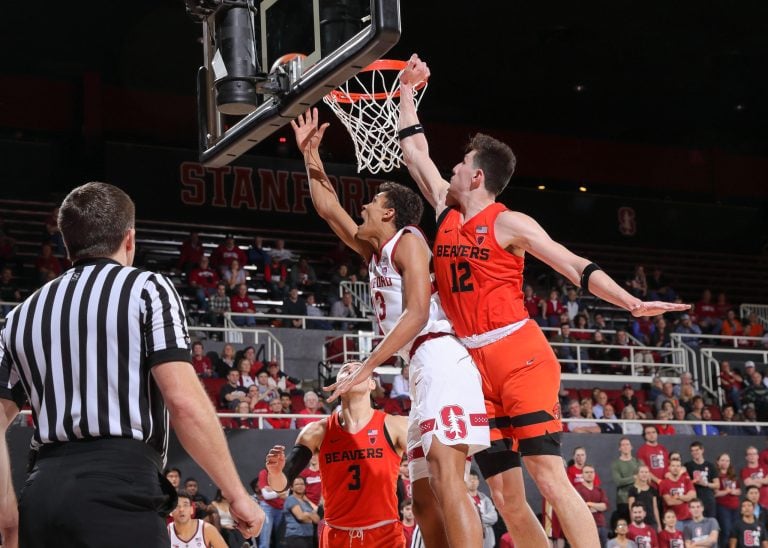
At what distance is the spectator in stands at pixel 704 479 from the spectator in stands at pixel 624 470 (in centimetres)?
89

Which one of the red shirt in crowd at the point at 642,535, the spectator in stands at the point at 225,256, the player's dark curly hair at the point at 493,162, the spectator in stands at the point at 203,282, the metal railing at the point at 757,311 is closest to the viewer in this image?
the player's dark curly hair at the point at 493,162

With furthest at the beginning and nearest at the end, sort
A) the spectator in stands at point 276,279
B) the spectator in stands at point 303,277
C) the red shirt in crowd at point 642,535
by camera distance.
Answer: the spectator in stands at point 303,277 < the spectator in stands at point 276,279 < the red shirt in crowd at point 642,535

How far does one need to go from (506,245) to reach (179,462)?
333 inches

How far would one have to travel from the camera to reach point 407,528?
11.9 metres

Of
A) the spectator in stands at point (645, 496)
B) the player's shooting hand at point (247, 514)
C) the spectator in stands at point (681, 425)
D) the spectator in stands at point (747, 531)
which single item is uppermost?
the player's shooting hand at point (247, 514)

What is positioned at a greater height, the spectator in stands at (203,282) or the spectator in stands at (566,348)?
the spectator in stands at (203,282)

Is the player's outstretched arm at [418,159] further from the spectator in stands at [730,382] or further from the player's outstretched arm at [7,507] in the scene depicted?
the spectator in stands at [730,382]

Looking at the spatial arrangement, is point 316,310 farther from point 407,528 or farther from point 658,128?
point 658,128

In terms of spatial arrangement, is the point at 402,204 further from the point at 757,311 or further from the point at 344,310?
the point at 757,311

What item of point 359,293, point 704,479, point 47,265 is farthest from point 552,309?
point 47,265

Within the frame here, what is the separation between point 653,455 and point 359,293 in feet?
25.7

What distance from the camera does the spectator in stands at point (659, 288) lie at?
2358 cm

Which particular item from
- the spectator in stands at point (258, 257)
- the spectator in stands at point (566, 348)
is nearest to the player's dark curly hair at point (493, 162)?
the spectator in stands at point (566, 348)

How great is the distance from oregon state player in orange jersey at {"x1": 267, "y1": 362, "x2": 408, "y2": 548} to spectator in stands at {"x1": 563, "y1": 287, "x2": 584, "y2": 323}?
48.4 ft
